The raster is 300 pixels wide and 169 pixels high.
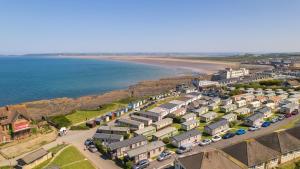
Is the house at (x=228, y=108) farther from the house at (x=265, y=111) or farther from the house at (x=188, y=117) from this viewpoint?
the house at (x=188, y=117)

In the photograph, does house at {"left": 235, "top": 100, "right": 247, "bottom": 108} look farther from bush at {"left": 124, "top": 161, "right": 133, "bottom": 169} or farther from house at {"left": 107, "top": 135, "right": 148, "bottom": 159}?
bush at {"left": 124, "top": 161, "right": 133, "bottom": 169}

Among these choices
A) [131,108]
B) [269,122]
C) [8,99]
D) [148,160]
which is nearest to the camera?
[148,160]

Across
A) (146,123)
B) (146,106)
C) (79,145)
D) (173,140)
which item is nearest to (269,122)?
(173,140)

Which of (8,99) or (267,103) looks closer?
(267,103)

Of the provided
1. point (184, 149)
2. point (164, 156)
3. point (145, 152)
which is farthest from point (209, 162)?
point (145, 152)

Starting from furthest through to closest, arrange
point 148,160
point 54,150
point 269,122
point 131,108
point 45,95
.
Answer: point 45,95, point 131,108, point 269,122, point 54,150, point 148,160

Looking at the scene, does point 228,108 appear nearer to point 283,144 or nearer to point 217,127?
point 217,127

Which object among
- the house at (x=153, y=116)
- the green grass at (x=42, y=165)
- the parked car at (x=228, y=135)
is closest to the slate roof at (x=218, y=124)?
the parked car at (x=228, y=135)

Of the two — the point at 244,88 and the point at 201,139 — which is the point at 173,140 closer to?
the point at 201,139

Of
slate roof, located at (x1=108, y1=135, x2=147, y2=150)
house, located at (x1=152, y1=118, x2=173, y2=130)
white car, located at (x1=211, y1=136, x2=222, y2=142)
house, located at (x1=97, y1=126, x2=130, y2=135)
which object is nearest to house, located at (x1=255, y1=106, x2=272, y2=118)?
white car, located at (x1=211, y1=136, x2=222, y2=142)
